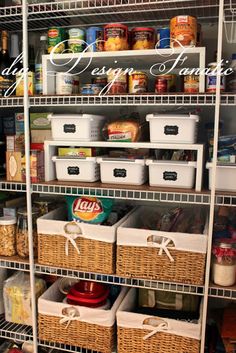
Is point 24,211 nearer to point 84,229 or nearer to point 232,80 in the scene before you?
point 84,229

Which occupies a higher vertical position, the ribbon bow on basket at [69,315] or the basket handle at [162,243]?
the basket handle at [162,243]

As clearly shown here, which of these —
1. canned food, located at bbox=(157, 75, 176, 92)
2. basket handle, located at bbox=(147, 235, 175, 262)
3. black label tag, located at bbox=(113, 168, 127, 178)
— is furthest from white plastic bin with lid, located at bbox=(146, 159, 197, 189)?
canned food, located at bbox=(157, 75, 176, 92)

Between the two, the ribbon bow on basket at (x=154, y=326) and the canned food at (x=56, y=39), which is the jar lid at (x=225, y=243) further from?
the canned food at (x=56, y=39)

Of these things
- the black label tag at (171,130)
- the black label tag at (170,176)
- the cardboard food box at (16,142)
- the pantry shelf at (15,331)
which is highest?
the black label tag at (171,130)

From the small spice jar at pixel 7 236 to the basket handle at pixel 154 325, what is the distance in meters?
0.74

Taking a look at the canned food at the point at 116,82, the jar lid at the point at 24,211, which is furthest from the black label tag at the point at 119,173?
the jar lid at the point at 24,211

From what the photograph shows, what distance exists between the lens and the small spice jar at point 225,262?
145 centimetres

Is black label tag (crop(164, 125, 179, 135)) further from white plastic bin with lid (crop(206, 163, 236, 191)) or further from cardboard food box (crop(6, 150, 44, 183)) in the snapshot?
cardboard food box (crop(6, 150, 44, 183))

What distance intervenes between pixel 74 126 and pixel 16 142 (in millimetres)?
321

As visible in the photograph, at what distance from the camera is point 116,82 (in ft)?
5.18

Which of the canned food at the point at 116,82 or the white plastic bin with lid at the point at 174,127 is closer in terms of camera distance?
the white plastic bin with lid at the point at 174,127

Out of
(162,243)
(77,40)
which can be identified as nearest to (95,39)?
(77,40)

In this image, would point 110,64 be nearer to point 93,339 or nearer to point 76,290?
point 76,290

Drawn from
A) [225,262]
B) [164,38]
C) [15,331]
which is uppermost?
[164,38]
